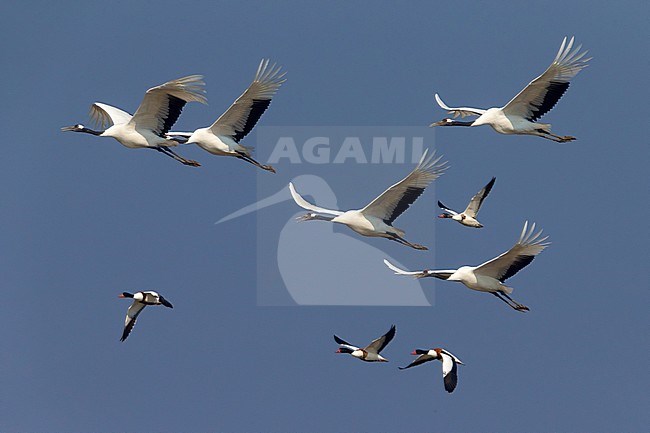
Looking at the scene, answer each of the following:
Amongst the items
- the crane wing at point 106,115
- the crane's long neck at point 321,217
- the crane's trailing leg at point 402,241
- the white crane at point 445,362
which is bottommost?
the white crane at point 445,362

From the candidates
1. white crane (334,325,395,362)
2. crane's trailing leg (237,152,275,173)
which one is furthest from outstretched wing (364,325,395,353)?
crane's trailing leg (237,152,275,173)

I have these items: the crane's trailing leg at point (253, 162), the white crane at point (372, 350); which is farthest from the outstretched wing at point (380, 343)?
the crane's trailing leg at point (253, 162)

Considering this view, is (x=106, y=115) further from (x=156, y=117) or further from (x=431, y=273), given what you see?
(x=431, y=273)

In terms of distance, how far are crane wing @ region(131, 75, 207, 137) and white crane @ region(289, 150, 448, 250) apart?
382cm

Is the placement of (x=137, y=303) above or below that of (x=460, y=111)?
below

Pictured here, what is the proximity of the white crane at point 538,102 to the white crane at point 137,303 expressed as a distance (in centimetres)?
759

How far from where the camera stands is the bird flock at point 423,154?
3188 centimetres

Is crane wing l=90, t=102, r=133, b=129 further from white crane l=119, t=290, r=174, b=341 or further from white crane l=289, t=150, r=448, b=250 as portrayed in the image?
white crane l=289, t=150, r=448, b=250

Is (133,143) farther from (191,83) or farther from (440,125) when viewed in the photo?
(440,125)

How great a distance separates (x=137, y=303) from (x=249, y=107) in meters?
6.00

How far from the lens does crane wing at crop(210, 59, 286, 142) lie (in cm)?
3244

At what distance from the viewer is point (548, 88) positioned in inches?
1289

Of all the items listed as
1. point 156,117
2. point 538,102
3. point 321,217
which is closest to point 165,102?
point 156,117

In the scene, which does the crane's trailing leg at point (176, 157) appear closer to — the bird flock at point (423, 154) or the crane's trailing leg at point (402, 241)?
the bird flock at point (423, 154)
